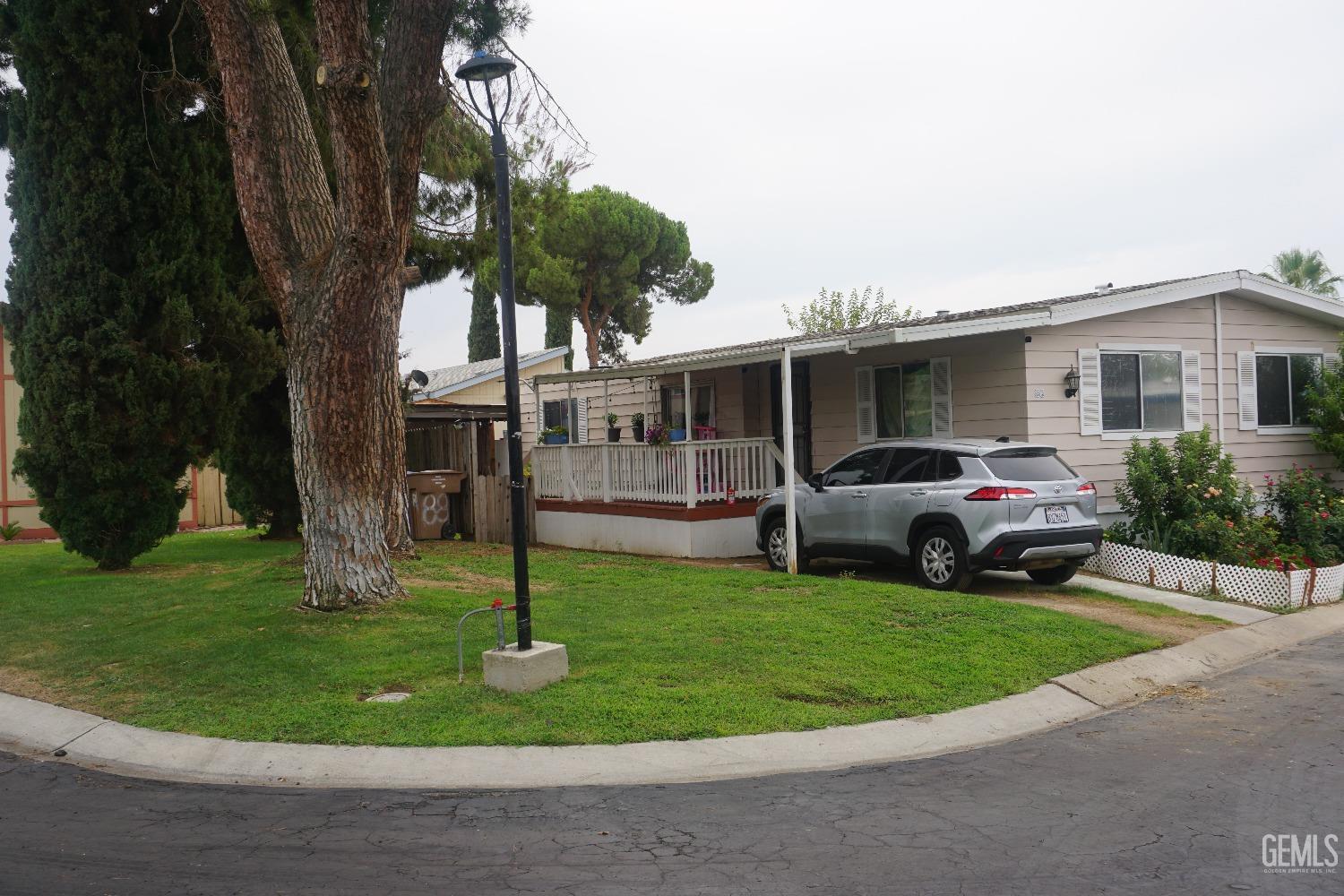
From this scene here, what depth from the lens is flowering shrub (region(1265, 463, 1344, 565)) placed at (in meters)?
12.7

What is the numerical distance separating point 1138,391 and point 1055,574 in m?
3.89

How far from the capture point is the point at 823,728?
6793 mm

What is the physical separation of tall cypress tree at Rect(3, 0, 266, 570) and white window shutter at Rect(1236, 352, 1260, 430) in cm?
1414

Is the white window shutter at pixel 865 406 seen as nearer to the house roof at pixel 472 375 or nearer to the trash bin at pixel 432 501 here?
the trash bin at pixel 432 501

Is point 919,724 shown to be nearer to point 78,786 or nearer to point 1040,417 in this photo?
point 78,786

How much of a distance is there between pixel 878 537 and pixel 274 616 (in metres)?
6.43

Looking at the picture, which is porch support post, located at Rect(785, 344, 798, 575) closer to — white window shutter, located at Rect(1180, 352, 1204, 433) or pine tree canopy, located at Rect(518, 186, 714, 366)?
white window shutter, located at Rect(1180, 352, 1204, 433)

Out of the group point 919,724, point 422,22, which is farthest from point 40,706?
point 422,22

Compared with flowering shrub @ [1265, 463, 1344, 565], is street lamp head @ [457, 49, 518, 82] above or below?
above

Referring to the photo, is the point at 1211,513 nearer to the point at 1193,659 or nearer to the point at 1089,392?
the point at 1089,392

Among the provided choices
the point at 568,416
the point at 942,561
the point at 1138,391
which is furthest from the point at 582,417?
the point at 942,561

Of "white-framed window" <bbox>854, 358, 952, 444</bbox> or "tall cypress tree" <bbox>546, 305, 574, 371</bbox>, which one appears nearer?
"white-framed window" <bbox>854, 358, 952, 444</bbox>

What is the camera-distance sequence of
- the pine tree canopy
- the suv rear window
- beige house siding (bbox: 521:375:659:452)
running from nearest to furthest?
the suv rear window < beige house siding (bbox: 521:375:659:452) < the pine tree canopy

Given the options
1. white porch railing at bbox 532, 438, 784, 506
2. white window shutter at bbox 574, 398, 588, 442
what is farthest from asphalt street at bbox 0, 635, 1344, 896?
white window shutter at bbox 574, 398, 588, 442
